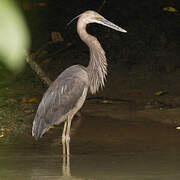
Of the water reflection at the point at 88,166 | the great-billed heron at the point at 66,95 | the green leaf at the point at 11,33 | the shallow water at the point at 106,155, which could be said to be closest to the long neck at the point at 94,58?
the great-billed heron at the point at 66,95

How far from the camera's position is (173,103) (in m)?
7.40

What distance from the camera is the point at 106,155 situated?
15.5ft

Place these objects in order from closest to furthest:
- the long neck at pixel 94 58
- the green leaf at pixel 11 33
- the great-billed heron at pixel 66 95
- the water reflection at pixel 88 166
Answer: the green leaf at pixel 11 33, the water reflection at pixel 88 166, the great-billed heron at pixel 66 95, the long neck at pixel 94 58

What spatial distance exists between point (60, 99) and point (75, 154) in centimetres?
103

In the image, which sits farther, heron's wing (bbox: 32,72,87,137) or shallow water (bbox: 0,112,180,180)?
heron's wing (bbox: 32,72,87,137)

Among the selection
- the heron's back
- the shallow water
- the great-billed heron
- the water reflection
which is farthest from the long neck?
the water reflection

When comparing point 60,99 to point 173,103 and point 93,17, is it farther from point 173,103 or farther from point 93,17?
point 173,103

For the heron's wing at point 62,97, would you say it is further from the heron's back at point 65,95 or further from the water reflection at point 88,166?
the water reflection at point 88,166

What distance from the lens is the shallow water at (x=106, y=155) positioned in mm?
3928

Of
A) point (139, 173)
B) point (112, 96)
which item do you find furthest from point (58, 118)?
point (112, 96)

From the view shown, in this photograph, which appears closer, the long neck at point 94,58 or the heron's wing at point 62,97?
the heron's wing at point 62,97

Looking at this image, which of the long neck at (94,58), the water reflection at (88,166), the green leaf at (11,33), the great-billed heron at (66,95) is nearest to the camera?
the green leaf at (11,33)

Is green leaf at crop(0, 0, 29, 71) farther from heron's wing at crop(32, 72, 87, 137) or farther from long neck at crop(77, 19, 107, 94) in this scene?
long neck at crop(77, 19, 107, 94)

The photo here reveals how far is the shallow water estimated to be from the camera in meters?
3.93
